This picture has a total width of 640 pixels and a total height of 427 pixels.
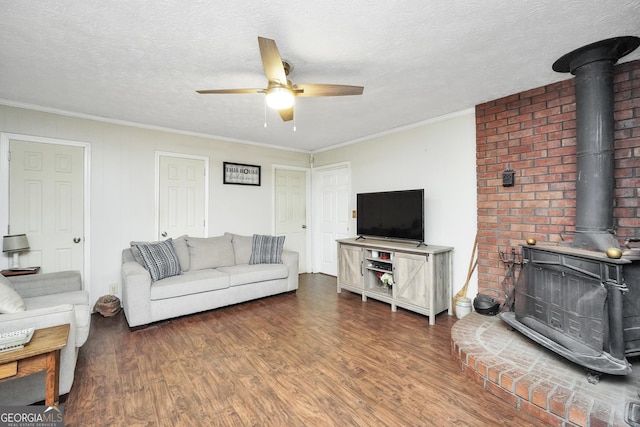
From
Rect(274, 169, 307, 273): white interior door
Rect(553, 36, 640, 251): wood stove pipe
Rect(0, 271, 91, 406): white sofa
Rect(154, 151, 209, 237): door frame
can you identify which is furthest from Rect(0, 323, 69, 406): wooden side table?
Rect(274, 169, 307, 273): white interior door

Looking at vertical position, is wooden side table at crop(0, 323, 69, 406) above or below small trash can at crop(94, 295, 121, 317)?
above

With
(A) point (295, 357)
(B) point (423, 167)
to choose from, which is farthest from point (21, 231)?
(B) point (423, 167)

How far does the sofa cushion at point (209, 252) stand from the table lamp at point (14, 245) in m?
1.62

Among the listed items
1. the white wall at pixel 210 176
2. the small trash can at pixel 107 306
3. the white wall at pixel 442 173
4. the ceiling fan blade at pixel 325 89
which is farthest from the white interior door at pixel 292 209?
the ceiling fan blade at pixel 325 89

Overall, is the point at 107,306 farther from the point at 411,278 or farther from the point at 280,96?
the point at 411,278

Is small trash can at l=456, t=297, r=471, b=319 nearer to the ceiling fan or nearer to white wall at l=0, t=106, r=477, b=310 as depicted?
white wall at l=0, t=106, r=477, b=310

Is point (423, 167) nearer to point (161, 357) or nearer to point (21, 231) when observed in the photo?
point (161, 357)

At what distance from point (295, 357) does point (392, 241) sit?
219 centimetres

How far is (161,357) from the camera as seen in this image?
2.45 m

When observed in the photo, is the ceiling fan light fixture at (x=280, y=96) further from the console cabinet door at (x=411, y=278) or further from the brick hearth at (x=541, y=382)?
the brick hearth at (x=541, y=382)

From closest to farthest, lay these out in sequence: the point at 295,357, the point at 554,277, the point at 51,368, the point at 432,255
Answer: the point at 51,368 < the point at 554,277 < the point at 295,357 < the point at 432,255

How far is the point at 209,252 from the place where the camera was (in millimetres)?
4023

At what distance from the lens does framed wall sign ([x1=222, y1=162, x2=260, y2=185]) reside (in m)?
4.70

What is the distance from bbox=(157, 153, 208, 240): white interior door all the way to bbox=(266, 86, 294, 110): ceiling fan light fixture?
270cm
